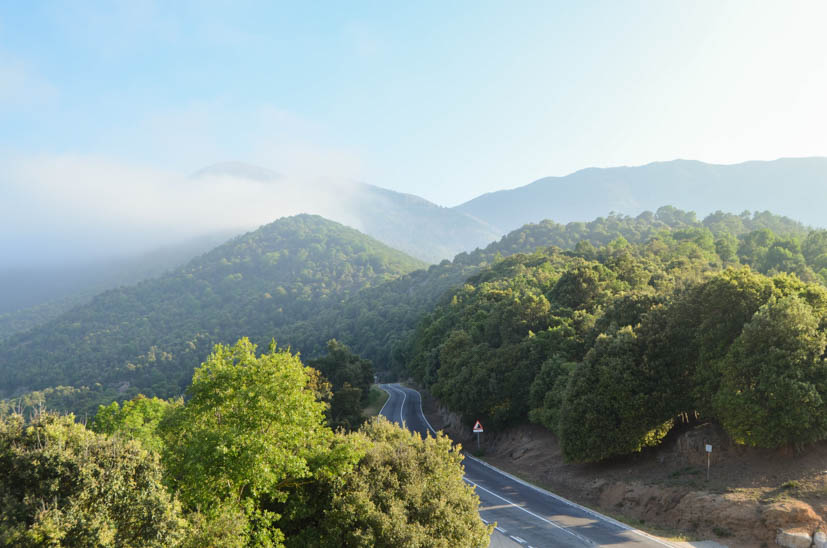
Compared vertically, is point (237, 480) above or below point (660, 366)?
below

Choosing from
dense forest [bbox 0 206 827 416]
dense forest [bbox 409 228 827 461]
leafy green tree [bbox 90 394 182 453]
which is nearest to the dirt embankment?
dense forest [bbox 409 228 827 461]

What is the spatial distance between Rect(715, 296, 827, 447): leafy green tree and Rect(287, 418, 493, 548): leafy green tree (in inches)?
543

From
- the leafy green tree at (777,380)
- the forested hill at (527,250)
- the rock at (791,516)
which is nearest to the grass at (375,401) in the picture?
the forested hill at (527,250)

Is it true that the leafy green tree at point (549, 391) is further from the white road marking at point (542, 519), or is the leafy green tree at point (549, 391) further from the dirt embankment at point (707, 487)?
the white road marking at point (542, 519)

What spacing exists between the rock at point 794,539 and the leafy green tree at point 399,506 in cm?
1054

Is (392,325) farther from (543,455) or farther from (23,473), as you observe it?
(23,473)

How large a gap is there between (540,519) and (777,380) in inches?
486

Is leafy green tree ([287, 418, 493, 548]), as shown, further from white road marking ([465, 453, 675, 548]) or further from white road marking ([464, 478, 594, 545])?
white road marking ([465, 453, 675, 548])

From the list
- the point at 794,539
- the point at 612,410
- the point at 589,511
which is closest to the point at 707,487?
the point at 794,539

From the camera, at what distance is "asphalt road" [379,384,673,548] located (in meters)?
19.2

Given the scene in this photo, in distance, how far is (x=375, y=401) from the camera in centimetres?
6931

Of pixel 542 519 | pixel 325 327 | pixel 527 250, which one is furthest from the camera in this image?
pixel 527 250

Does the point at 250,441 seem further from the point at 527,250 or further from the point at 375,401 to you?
the point at 527,250

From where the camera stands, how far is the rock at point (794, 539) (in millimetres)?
16062
